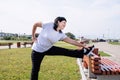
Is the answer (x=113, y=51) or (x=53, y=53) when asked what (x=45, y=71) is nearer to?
(x=53, y=53)

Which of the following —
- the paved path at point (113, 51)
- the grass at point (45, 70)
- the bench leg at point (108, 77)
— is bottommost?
the paved path at point (113, 51)

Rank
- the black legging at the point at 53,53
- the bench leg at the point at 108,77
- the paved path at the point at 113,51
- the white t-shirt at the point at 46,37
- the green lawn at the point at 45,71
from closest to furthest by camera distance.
Answer: the white t-shirt at the point at 46,37 < the black legging at the point at 53,53 < the bench leg at the point at 108,77 < the green lawn at the point at 45,71 < the paved path at the point at 113,51

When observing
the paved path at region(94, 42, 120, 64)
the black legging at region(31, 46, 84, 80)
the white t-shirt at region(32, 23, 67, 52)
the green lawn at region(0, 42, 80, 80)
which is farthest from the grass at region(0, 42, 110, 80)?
the paved path at region(94, 42, 120, 64)

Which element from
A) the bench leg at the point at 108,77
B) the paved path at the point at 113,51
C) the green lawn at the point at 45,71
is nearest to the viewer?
the bench leg at the point at 108,77

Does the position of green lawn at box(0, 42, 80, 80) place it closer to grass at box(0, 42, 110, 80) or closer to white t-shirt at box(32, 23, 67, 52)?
grass at box(0, 42, 110, 80)

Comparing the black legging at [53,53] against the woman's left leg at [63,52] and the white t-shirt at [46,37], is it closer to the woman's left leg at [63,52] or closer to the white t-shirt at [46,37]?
the woman's left leg at [63,52]

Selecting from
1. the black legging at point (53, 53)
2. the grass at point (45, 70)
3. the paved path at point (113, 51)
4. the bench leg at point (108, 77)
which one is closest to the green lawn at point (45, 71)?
the grass at point (45, 70)

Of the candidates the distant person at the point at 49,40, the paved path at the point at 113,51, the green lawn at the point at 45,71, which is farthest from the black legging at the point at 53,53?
the paved path at the point at 113,51

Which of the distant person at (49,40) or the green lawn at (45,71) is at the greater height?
the distant person at (49,40)

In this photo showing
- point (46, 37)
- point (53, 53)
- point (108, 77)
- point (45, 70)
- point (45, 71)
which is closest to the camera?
point (46, 37)

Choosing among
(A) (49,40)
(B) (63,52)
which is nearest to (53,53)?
(B) (63,52)

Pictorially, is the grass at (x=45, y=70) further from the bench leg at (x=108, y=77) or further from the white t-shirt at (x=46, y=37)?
the white t-shirt at (x=46, y=37)

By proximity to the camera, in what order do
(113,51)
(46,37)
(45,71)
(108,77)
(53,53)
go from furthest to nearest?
(113,51) → (45,71) → (108,77) → (53,53) → (46,37)

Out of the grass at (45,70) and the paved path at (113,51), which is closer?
the grass at (45,70)
